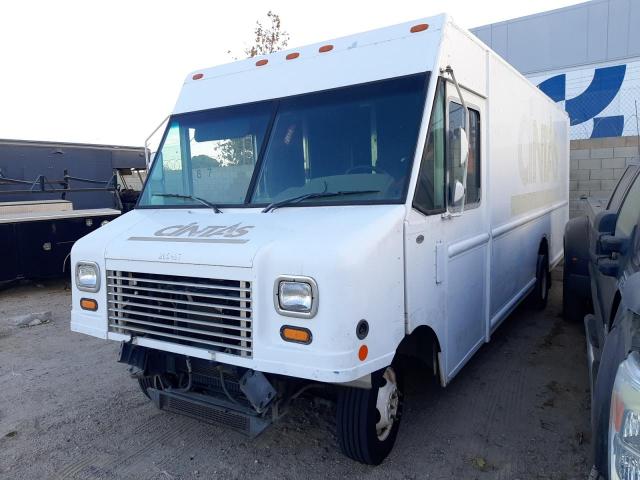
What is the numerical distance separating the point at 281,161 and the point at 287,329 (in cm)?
137

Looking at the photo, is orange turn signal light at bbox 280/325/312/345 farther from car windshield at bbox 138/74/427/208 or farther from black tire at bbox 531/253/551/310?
black tire at bbox 531/253/551/310

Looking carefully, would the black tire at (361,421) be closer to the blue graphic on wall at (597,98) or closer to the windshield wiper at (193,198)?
the windshield wiper at (193,198)

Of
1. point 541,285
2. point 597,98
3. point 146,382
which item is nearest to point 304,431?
point 146,382

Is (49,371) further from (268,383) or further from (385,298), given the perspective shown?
(385,298)

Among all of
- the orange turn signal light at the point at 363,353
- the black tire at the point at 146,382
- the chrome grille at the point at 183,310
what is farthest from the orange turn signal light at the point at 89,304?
the orange turn signal light at the point at 363,353

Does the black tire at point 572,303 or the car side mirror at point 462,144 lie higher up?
the car side mirror at point 462,144

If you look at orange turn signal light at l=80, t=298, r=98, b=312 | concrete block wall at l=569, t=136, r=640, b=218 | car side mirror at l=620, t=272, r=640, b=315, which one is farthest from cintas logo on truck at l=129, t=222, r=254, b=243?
concrete block wall at l=569, t=136, r=640, b=218

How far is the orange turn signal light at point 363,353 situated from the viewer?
8.95ft

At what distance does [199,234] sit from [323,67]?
152 centimetres

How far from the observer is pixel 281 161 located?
3680 millimetres

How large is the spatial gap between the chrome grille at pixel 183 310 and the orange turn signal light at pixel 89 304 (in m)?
0.14

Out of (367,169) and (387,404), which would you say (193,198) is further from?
(387,404)

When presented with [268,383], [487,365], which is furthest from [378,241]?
[487,365]

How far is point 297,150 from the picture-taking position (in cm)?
367
